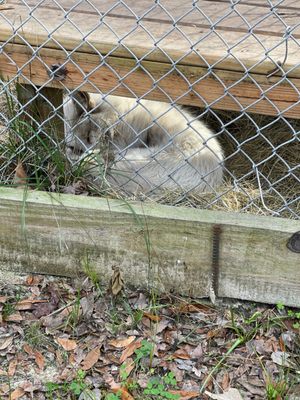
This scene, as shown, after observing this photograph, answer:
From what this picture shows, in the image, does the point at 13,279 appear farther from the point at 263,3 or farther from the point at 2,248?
the point at 263,3

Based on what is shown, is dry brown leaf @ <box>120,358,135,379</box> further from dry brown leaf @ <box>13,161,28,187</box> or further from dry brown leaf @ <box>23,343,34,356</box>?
dry brown leaf @ <box>13,161,28,187</box>

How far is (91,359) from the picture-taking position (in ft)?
9.65

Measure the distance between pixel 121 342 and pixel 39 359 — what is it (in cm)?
37

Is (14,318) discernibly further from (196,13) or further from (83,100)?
(196,13)

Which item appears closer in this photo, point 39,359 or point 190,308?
point 39,359

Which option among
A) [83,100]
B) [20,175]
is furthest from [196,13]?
[20,175]

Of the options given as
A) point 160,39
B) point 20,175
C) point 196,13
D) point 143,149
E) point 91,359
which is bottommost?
point 91,359

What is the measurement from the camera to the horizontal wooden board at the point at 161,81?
318cm

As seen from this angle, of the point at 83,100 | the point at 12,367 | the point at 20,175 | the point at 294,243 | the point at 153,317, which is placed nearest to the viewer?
the point at 12,367

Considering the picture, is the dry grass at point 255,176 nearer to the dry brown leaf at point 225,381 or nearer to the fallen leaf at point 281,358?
the fallen leaf at point 281,358

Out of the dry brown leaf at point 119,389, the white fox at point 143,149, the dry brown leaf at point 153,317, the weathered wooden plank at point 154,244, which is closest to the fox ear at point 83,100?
the white fox at point 143,149

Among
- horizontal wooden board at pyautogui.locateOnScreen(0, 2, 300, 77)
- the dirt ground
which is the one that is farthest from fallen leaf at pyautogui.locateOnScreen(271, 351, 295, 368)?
horizontal wooden board at pyautogui.locateOnScreen(0, 2, 300, 77)

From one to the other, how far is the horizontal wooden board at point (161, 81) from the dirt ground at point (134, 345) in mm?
919

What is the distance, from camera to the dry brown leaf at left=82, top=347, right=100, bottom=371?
9.55 feet
